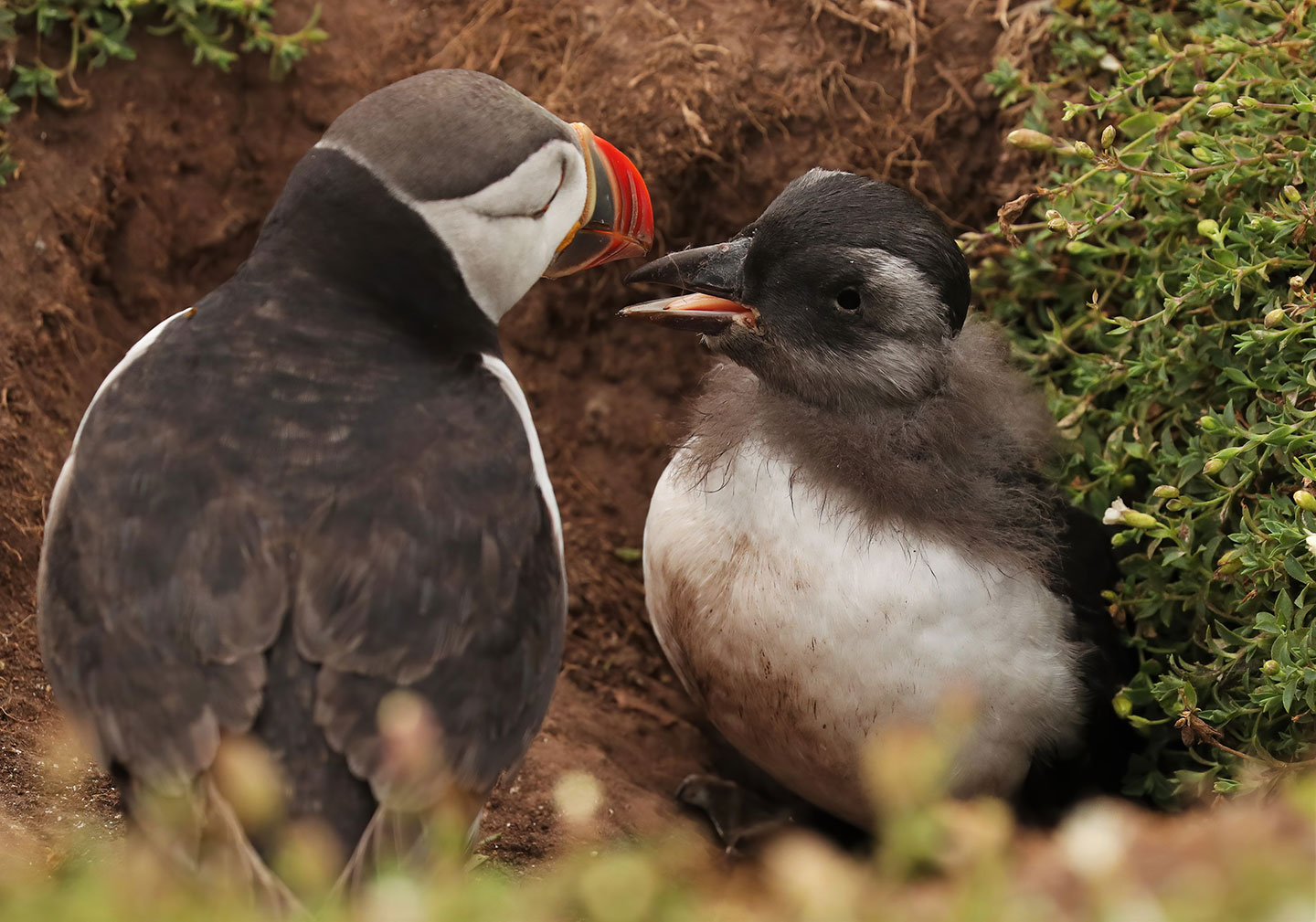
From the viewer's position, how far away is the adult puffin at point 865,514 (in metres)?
3.11

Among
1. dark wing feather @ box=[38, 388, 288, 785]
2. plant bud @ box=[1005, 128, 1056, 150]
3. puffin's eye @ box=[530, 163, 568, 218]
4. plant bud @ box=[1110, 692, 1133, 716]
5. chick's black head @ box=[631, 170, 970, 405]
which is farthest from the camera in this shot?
plant bud @ box=[1005, 128, 1056, 150]

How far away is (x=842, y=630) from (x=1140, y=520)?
74cm

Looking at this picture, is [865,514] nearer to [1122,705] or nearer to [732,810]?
[1122,705]

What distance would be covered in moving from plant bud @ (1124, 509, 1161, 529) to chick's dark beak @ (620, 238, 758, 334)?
98 cm

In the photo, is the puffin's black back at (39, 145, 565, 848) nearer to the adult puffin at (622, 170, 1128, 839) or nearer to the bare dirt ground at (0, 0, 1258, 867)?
the adult puffin at (622, 170, 1128, 839)

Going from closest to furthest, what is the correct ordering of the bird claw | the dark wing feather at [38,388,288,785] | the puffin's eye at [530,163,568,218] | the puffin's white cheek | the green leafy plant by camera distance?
the dark wing feather at [38,388,288,785] < the puffin's white cheek < the puffin's eye at [530,163,568,218] < the bird claw < the green leafy plant

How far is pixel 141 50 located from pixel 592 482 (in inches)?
79.3

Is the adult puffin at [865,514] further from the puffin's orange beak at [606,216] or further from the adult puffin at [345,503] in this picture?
the adult puffin at [345,503]

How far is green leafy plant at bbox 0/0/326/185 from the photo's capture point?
407 cm

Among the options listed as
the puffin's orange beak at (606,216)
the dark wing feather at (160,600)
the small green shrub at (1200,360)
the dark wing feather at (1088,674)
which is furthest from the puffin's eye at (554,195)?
the dark wing feather at (1088,674)

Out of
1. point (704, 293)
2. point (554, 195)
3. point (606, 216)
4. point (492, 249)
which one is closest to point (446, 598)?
point (492, 249)

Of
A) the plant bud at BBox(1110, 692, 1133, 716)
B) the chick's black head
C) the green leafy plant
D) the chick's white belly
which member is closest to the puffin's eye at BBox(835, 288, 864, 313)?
the chick's black head

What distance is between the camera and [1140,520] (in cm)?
317

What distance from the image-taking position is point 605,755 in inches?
157
